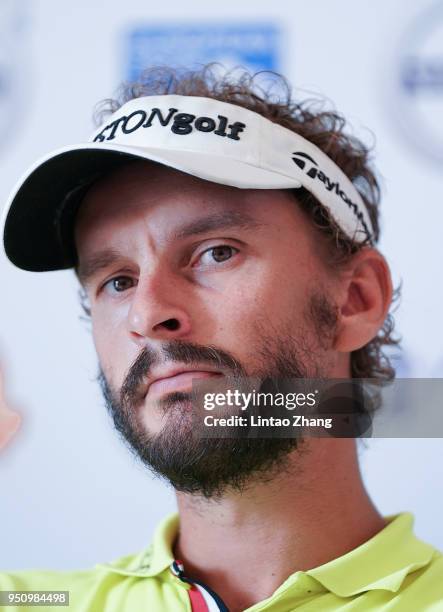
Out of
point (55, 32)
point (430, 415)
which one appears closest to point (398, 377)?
point (430, 415)

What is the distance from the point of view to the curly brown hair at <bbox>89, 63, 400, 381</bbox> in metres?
1.16

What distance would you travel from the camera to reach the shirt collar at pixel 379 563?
971 millimetres

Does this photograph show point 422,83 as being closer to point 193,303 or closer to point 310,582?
point 193,303

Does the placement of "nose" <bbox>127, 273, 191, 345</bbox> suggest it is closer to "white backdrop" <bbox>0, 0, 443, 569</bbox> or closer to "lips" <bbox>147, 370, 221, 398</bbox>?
"lips" <bbox>147, 370, 221, 398</bbox>

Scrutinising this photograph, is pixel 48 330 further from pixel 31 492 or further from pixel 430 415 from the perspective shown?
pixel 430 415

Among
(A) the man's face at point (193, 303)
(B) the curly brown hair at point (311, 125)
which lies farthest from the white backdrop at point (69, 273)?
(A) the man's face at point (193, 303)

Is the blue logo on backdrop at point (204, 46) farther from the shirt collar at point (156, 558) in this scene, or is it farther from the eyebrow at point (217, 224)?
the shirt collar at point (156, 558)

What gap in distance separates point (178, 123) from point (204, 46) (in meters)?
0.64

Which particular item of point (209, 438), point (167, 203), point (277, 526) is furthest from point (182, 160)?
point (277, 526)

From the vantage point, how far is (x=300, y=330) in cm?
108

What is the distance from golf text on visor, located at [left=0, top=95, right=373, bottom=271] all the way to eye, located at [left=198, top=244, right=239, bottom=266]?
79 mm

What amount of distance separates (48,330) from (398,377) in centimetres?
64

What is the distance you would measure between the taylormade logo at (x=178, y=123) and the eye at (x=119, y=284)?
174 mm

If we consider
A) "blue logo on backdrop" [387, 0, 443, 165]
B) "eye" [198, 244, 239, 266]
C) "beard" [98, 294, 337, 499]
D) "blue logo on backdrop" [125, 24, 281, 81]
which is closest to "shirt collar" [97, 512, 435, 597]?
"beard" [98, 294, 337, 499]
